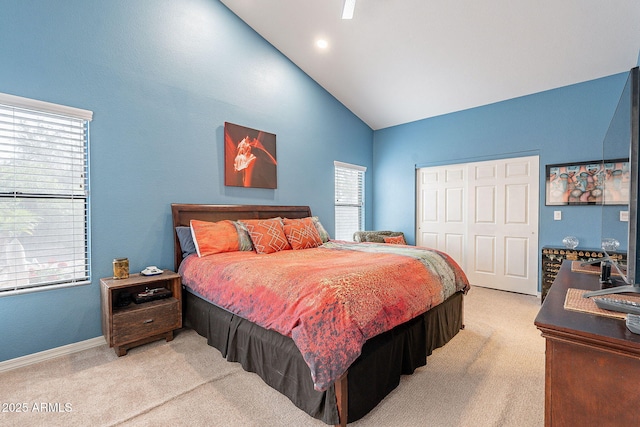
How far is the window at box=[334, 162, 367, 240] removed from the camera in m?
5.11

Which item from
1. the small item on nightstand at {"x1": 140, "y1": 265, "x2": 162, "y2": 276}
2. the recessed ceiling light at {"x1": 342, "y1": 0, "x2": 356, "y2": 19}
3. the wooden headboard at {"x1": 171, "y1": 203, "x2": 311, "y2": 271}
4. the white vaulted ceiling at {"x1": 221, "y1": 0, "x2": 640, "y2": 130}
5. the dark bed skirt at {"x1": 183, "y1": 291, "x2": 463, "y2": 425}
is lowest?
the dark bed skirt at {"x1": 183, "y1": 291, "x2": 463, "y2": 425}

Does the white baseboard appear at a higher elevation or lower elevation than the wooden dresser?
lower

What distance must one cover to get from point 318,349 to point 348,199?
13.1 ft

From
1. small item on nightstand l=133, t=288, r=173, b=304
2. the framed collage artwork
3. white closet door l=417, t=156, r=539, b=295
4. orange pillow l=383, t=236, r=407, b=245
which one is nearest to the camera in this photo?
small item on nightstand l=133, t=288, r=173, b=304

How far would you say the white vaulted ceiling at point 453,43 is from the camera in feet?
9.21

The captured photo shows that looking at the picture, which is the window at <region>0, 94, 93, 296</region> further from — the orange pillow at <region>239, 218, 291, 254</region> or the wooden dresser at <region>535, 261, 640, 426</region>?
the wooden dresser at <region>535, 261, 640, 426</region>

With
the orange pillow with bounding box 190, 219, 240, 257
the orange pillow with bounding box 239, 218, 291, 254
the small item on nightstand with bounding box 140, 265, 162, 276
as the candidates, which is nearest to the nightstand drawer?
the small item on nightstand with bounding box 140, 265, 162, 276

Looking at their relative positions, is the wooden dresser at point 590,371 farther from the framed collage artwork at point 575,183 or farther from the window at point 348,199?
the window at point 348,199

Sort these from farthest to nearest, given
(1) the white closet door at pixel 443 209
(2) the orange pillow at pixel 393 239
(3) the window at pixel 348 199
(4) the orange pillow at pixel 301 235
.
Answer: (3) the window at pixel 348 199 < (2) the orange pillow at pixel 393 239 < (1) the white closet door at pixel 443 209 < (4) the orange pillow at pixel 301 235

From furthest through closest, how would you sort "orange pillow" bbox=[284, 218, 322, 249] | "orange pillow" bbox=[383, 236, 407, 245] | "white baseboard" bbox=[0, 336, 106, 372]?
"orange pillow" bbox=[383, 236, 407, 245] < "orange pillow" bbox=[284, 218, 322, 249] < "white baseboard" bbox=[0, 336, 106, 372]

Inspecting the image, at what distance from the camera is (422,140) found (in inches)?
198

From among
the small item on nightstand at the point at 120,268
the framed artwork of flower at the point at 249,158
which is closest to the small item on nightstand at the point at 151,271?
the small item on nightstand at the point at 120,268

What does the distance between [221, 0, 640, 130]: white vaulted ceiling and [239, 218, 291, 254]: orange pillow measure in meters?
2.46

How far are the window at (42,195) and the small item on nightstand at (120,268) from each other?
0.94 feet
